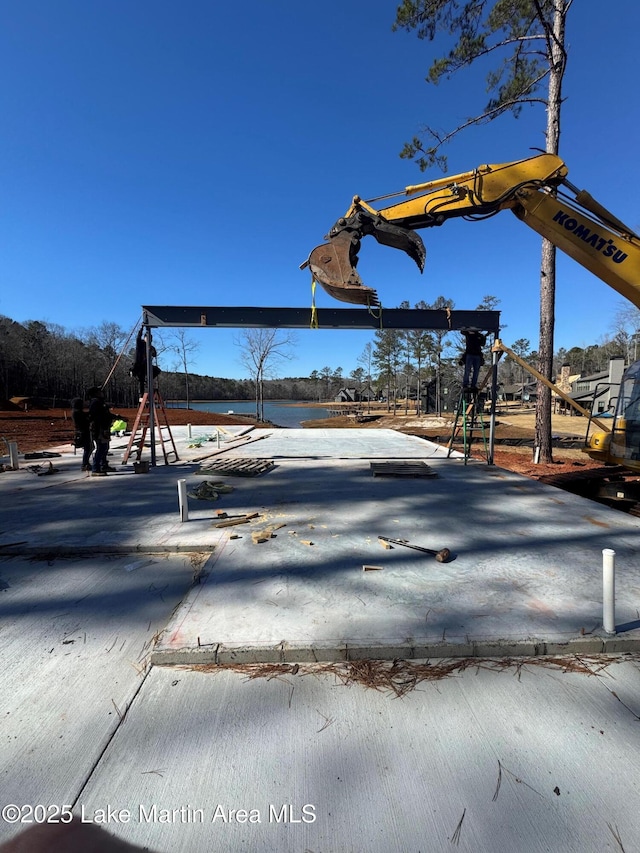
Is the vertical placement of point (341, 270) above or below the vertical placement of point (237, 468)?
above

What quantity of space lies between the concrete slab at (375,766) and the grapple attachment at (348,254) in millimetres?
4962

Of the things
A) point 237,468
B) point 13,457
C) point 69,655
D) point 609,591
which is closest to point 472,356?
point 237,468

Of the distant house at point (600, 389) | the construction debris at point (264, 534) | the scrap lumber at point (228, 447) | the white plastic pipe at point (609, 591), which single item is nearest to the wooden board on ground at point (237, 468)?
the scrap lumber at point (228, 447)

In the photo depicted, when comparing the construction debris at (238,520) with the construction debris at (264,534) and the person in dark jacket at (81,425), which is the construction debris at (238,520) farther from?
the person in dark jacket at (81,425)

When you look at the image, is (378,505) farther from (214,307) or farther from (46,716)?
(214,307)

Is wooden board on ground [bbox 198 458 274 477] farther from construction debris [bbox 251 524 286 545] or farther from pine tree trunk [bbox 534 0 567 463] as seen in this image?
pine tree trunk [bbox 534 0 567 463]

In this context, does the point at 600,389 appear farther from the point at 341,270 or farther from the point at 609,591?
the point at 609,591

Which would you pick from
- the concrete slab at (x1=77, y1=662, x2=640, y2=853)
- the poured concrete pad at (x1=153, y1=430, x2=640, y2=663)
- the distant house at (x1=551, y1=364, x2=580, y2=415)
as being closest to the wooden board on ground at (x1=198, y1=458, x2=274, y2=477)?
the poured concrete pad at (x1=153, y1=430, x2=640, y2=663)

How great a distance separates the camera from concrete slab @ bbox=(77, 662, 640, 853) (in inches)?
67.3

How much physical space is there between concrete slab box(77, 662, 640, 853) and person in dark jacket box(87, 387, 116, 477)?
758 centimetres

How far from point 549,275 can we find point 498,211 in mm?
6855

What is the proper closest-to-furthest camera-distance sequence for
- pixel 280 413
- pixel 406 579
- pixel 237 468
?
pixel 406 579, pixel 237 468, pixel 280 413

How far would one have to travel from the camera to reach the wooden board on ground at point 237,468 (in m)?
9.09

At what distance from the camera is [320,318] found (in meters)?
10.4
